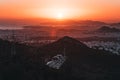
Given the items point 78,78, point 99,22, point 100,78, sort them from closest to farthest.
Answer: point 78,78
point 100,78
point 99,22

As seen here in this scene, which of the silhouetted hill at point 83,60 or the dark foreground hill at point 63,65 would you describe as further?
the silhouetted hill at point 83,60

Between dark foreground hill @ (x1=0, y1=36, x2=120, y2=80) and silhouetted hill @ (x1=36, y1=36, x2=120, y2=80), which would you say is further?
silhouetted hill @ (x1=36, y1=36, x2=120, y2=80)

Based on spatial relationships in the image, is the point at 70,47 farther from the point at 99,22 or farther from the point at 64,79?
the point at 99,22

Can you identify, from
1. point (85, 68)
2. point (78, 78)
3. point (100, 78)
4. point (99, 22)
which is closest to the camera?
point (78, 78)

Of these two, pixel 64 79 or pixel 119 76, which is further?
pixel 119 76

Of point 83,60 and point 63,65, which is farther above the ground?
point 63,65

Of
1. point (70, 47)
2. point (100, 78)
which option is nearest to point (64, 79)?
point (100, 78)

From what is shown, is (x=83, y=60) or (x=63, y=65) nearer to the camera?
(x=63, y=65)
